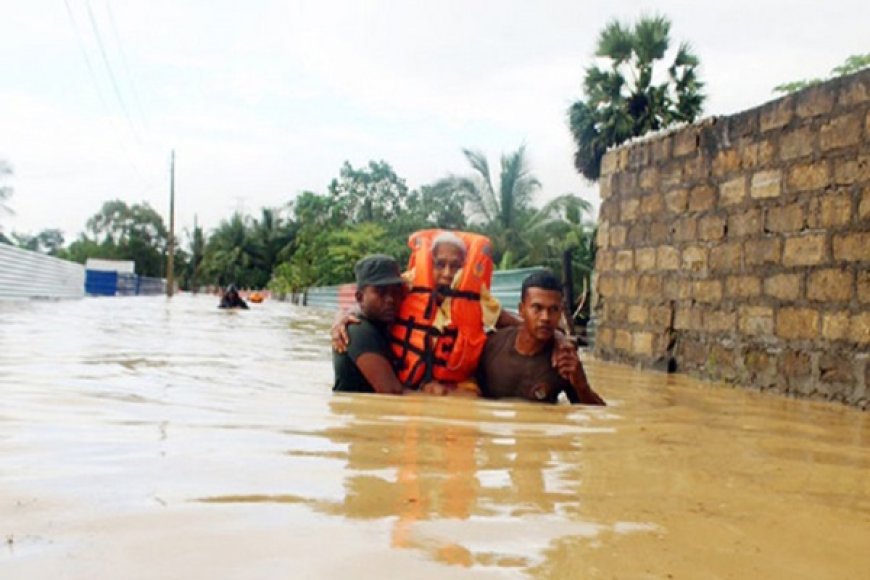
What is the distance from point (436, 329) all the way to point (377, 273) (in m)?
0.41

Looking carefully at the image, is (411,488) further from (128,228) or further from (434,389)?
(128,228)

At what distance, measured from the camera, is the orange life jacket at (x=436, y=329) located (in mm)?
4574

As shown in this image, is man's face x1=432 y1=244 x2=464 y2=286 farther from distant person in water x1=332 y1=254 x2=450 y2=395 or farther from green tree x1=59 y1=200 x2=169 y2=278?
green tree x1=59 y1=200 x2=169 y2=278

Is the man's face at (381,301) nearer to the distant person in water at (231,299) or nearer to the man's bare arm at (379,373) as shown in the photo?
the man's bare arm at (379,373)

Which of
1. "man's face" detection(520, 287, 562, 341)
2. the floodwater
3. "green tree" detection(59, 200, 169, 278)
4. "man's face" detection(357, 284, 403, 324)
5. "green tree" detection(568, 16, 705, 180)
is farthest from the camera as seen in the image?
"green tree" detection(59, 200, 169, 278)

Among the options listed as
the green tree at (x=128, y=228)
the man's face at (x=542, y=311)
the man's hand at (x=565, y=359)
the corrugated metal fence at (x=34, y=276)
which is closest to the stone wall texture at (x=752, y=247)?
the man's hand at (x=565, y=359)

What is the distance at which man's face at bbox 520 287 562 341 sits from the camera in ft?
14.5

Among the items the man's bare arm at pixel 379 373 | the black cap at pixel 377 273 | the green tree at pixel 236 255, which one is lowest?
the man's bare arm at pixel 379 373

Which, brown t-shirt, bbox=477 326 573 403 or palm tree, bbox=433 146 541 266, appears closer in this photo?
brown t-shirt, bbox=477 326 573 403

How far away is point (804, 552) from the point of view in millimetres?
1863

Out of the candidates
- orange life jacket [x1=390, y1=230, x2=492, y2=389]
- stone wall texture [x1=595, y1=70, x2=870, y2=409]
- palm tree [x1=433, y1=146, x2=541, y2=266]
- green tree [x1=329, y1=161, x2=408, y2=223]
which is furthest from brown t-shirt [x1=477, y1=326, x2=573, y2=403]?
green tree [x1=329, y1=161, x2=408, y2=223]

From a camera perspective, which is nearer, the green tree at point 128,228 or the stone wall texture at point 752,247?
the stone wall texture at point 752,247

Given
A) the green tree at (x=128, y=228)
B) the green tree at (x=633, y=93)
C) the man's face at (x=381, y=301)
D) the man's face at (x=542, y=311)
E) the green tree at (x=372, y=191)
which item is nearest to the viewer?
the man's face at (x=542, y=311)

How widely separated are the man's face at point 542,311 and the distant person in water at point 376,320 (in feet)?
2.02
